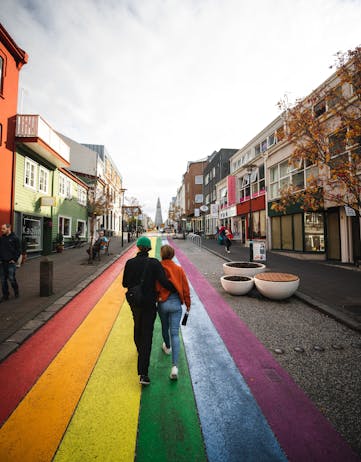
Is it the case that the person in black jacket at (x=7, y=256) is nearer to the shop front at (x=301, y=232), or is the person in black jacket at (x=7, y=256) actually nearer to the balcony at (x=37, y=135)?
the balcony at (x=37, y=135)

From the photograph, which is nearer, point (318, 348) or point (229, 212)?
point (318, 348)

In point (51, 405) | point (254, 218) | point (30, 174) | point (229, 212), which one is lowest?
point (51, 405)

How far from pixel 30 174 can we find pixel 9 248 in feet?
30.7

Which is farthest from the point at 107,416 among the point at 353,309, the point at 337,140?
the point at 337,140

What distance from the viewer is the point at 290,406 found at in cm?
247

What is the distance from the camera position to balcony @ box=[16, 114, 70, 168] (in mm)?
11633

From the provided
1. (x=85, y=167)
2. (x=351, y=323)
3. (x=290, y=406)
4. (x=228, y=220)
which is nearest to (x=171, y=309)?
(x=290, y=406)

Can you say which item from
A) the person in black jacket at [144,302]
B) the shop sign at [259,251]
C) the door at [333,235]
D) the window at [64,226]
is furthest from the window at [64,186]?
the door at [333,235]

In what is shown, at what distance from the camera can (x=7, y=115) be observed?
11.1m

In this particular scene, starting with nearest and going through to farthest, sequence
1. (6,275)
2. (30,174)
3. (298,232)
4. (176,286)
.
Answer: (176,286) → (6,275) → (30,174) → (298,232)

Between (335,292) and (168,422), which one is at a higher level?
(335,292)

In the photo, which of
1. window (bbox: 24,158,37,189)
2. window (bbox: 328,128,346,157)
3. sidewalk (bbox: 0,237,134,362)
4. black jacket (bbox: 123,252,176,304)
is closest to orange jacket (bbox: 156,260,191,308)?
black jacket (bbox: 123,252,176,304)

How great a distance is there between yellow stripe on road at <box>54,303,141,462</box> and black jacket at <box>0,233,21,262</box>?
4215 mm

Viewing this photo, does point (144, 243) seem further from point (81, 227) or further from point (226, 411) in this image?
point (81, 227)
